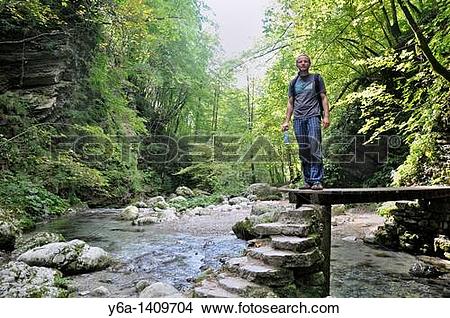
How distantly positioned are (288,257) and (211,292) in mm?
732

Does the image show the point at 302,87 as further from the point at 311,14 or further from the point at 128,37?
the point at 128,37

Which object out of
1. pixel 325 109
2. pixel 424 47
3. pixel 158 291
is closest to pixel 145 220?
pixel 158 291

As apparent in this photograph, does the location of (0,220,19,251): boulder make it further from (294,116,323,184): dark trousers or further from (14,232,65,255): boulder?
(294,116,323,184): dark trousers

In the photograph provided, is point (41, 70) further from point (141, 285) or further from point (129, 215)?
point (141, 285)

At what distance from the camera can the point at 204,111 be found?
23.2 metres

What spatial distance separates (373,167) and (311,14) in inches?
196

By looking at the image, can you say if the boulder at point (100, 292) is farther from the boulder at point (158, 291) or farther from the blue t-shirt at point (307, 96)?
the blue t-shirt at point (307, 96)

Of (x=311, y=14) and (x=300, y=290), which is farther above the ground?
(x=311, y=14)

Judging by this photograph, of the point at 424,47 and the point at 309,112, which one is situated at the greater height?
the point at 424,47

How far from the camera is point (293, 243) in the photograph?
3447 mm

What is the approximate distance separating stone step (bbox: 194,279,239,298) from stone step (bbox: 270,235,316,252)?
68 centimetres

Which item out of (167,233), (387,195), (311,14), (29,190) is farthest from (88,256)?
(311,14)
